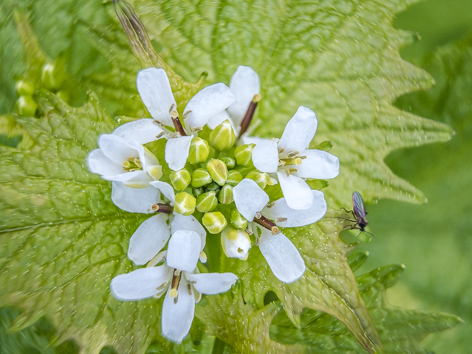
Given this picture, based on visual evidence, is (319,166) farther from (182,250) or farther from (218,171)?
(182,250)

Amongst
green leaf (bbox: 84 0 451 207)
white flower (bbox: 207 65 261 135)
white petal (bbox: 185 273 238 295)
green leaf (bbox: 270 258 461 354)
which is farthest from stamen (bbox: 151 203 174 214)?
green leaf (bbox: 270 258 461 354)

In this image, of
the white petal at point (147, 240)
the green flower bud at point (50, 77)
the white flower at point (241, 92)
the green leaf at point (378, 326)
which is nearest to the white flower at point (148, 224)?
the white petal at point (147, 240)

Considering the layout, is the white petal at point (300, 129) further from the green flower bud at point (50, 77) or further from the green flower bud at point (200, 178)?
the green flower bud at point (50, 77)

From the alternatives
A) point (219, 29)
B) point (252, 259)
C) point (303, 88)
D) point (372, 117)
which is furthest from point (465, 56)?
point (252, 259)

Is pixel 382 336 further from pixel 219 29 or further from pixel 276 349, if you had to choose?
pixel 219 29

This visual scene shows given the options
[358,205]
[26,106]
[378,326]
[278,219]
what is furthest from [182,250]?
[378,326]

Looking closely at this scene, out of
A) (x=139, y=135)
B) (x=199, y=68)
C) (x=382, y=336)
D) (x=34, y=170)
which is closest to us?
(x=139, y=135)
